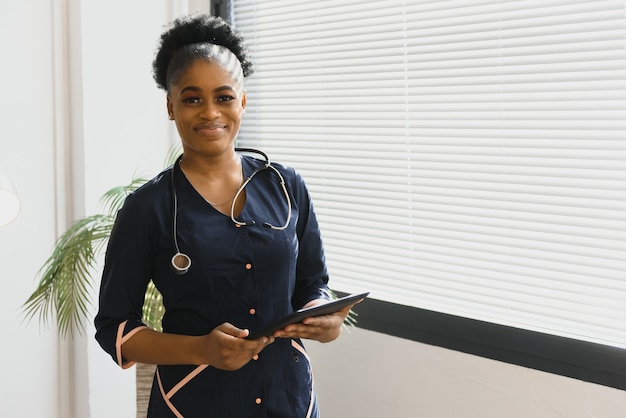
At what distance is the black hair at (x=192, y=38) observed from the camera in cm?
159

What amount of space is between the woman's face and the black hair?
89 mm

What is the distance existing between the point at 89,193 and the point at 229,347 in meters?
1.55

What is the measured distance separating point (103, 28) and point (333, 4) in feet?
2.70

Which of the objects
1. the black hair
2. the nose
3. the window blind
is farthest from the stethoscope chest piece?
the window blind

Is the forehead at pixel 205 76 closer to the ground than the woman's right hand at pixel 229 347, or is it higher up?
higher up

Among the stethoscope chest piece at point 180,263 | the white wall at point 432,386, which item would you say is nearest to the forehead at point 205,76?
the stethoscope chest piece at point 180,263

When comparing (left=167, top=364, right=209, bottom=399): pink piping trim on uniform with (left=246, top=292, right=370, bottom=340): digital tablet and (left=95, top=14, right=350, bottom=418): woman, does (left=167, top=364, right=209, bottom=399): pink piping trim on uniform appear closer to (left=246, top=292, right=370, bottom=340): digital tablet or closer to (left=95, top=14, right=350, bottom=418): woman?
(left=95, top=14, right=350, bottom=418): woman

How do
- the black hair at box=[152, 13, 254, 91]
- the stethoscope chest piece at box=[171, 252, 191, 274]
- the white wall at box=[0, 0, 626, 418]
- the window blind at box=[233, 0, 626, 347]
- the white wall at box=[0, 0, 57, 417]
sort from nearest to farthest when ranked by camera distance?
1. the stethoscope chest piece at box=[171, 252, 191, 274]
2. the black hair at box=[152, 13, 254, 91]
3. the window blind at box=[233, 0, 626, 347]
4. the white wall at box=[0, 0, 626, 418]
5. the white wall at box=[0, 0, 57, 417]

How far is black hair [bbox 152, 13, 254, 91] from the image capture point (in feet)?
5.23

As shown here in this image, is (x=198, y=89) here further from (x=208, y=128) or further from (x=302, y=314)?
(x=302, y=314)

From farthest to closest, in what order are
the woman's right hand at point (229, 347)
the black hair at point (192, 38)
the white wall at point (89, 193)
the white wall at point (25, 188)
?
the white wall at point (25, 188) → the white wall at point (89, 193) → the black hair at point (192, 38) → the woman's right hand at point (229, 347)

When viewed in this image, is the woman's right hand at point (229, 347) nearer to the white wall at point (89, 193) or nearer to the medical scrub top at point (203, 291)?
the medical scrub top at point (203, 291)

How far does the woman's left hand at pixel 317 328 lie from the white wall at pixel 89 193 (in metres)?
0.80

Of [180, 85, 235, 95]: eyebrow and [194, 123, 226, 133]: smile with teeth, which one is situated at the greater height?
[180, 85, 235, 95]: eyebrow
